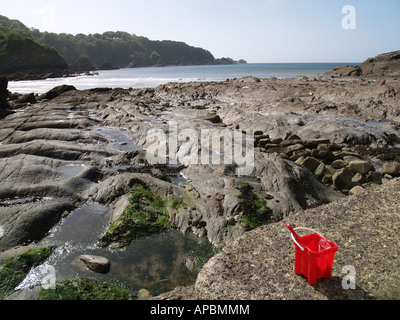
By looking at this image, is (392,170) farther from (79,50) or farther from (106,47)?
(106,47)

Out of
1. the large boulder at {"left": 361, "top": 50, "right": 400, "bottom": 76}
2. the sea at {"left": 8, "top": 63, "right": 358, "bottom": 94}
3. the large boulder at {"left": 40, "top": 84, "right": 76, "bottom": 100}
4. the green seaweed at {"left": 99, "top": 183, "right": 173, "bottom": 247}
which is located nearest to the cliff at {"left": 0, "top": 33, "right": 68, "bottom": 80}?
the sea at {"left": 8, "top": 63, "right": 358, "bottom": 94}

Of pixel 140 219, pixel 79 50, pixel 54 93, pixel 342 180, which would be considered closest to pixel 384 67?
pixel 342 180

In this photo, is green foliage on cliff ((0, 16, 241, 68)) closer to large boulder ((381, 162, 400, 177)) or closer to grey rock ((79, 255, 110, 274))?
grey rock ((79, 255, 110, 274))

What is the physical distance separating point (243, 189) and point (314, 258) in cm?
408

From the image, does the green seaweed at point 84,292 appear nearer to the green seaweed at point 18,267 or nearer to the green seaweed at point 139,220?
the green seaweed at point 18,267

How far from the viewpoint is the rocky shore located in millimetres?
4789

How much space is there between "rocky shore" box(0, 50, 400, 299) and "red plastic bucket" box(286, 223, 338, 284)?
0.16 meters

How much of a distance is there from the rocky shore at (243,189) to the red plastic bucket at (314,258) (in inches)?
6.5

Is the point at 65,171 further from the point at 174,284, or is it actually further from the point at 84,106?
the point at 84,106

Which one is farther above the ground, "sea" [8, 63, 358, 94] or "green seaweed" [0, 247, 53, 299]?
"sea" [8, 63, 358, 94]

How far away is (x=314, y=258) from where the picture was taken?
4.24 m

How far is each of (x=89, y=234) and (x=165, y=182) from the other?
299 centimetres

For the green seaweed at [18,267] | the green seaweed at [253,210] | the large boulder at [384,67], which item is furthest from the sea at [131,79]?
the green seaweed at [253,210]
